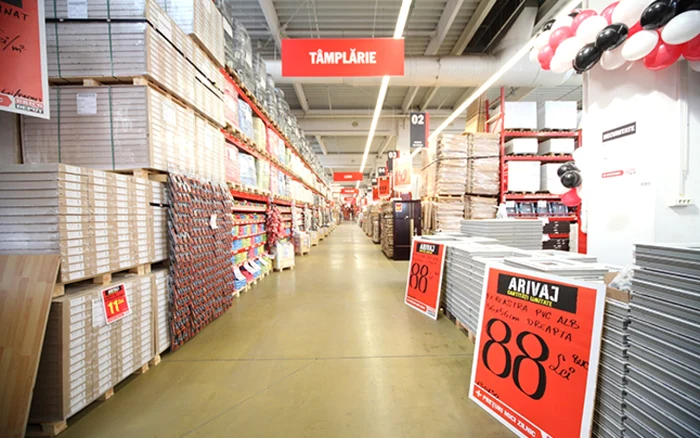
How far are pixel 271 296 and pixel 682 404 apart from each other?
4509mm

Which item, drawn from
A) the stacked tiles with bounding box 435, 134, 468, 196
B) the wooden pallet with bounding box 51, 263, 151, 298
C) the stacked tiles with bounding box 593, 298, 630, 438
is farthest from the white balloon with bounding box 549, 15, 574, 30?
the wooden pallet with bounding box 51, 263, 151, 298

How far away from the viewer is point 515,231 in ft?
13.9

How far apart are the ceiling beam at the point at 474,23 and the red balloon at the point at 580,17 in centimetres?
489

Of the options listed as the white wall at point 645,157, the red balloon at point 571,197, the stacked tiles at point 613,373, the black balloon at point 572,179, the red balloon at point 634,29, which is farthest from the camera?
the red balloon at point 571,197

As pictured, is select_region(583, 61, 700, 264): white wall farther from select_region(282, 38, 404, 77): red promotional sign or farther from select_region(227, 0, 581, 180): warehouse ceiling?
select_region(227, 0, 581, 180): warehouse ceiling

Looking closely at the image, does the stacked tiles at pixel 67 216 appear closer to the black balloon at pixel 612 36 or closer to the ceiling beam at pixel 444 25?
the black balloon at pixel 612 36

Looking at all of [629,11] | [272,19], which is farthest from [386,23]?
[629,11]

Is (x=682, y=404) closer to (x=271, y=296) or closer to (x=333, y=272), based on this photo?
(x=271, y=296)

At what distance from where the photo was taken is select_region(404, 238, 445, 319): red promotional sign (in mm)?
3654

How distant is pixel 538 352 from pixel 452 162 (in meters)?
5.39

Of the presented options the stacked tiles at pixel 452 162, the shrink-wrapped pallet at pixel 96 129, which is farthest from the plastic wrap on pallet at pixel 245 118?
the stacked tiles at pixel 452 162

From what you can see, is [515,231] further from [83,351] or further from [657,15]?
[83,351]

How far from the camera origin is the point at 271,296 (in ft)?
15.3

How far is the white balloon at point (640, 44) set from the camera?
2.47m
